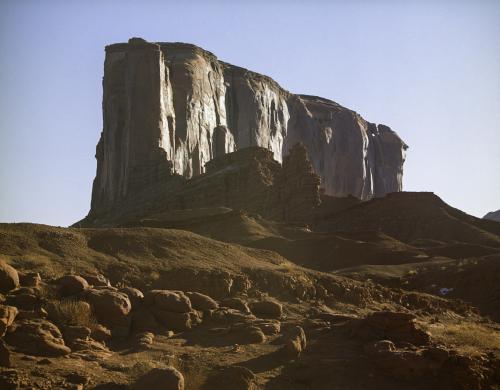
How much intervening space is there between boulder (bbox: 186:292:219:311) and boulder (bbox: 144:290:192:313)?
514mm

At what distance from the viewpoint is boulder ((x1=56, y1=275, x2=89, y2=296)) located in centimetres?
1554

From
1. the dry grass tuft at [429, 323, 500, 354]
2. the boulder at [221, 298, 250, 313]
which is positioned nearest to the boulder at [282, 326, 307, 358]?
the boulder at [221, 298, 250, 313]

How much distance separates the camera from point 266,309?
1817 cm

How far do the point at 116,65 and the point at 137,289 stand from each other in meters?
60.2

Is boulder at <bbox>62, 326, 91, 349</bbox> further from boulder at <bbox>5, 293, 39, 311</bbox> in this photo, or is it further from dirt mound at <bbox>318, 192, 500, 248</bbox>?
dirt mound at <bbox>318, 192, 500, 248</bbox>

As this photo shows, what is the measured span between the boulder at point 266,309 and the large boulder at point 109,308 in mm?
3524

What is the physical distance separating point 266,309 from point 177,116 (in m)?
58.1

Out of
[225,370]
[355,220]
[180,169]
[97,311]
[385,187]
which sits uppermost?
[385,187]

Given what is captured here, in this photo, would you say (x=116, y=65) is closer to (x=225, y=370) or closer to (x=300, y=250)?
(x=300, y=250)

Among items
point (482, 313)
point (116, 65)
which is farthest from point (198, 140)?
point (482, 313)

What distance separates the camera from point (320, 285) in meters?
21.8

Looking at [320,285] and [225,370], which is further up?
[320,285]

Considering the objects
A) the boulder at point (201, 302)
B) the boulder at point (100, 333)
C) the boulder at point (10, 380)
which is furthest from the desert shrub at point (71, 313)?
the boulder at point (201, 302)

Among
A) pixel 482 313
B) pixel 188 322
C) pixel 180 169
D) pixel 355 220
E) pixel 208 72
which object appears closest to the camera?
pixel 188 322
